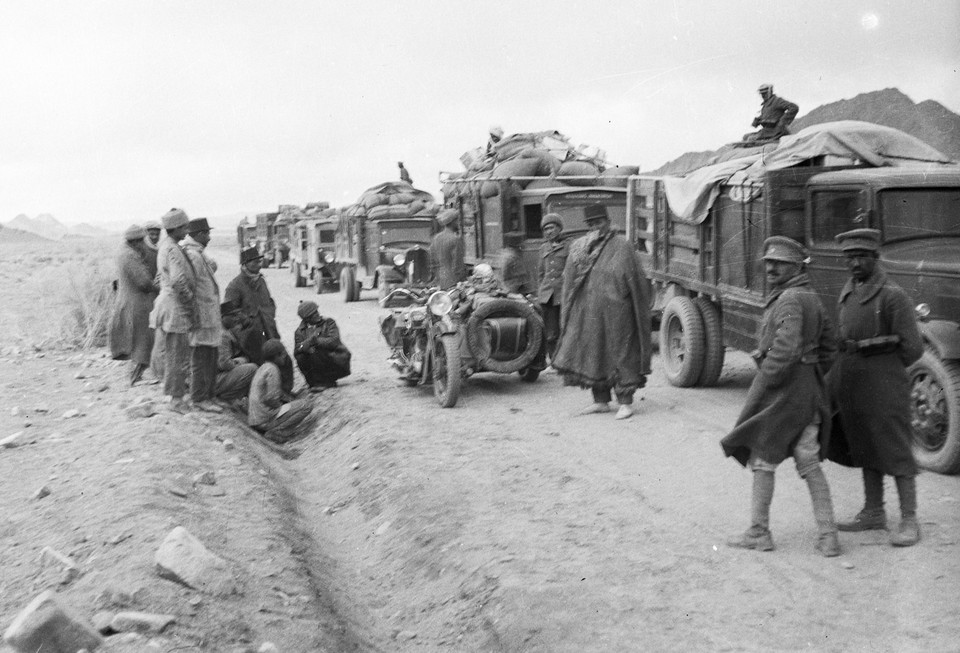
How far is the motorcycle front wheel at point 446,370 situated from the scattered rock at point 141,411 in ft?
8.66

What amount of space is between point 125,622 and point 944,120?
13.5 m

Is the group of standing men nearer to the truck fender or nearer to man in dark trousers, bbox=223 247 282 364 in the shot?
man in dark trousers, bbox=223 247 282 364

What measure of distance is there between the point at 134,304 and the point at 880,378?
7907 mm

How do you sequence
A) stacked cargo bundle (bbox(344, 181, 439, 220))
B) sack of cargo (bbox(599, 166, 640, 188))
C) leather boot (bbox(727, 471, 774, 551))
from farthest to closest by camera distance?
stacked cargo bundle (bbox(344, 181, 439, 220)) < sack of cargo (bbox(599, 166, 640, 188)) < leather boot (bbox(727, 471, 774, 551))

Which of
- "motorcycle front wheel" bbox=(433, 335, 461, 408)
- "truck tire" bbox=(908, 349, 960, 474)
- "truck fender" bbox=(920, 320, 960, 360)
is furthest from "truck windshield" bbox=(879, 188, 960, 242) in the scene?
"motorcycle front wheel" bbox=(433, 335, 461, 408)

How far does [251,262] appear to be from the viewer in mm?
9578

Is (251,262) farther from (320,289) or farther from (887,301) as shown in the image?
(320,289)

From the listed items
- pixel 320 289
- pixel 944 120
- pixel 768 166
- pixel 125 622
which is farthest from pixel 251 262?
pixel 320 289

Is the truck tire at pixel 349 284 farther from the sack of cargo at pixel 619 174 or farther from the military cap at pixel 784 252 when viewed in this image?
the military cap at pixel 784 252

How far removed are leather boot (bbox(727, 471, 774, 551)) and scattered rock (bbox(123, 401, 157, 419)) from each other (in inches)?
213

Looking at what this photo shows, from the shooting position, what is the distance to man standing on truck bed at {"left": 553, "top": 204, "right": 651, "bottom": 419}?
8656 mm

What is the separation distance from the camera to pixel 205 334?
8.61 m

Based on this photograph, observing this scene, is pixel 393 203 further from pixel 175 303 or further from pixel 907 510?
pixel 907 510

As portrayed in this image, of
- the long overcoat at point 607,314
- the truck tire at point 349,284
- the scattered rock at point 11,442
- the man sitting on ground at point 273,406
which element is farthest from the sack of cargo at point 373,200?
the scattered rock at point 11,442
